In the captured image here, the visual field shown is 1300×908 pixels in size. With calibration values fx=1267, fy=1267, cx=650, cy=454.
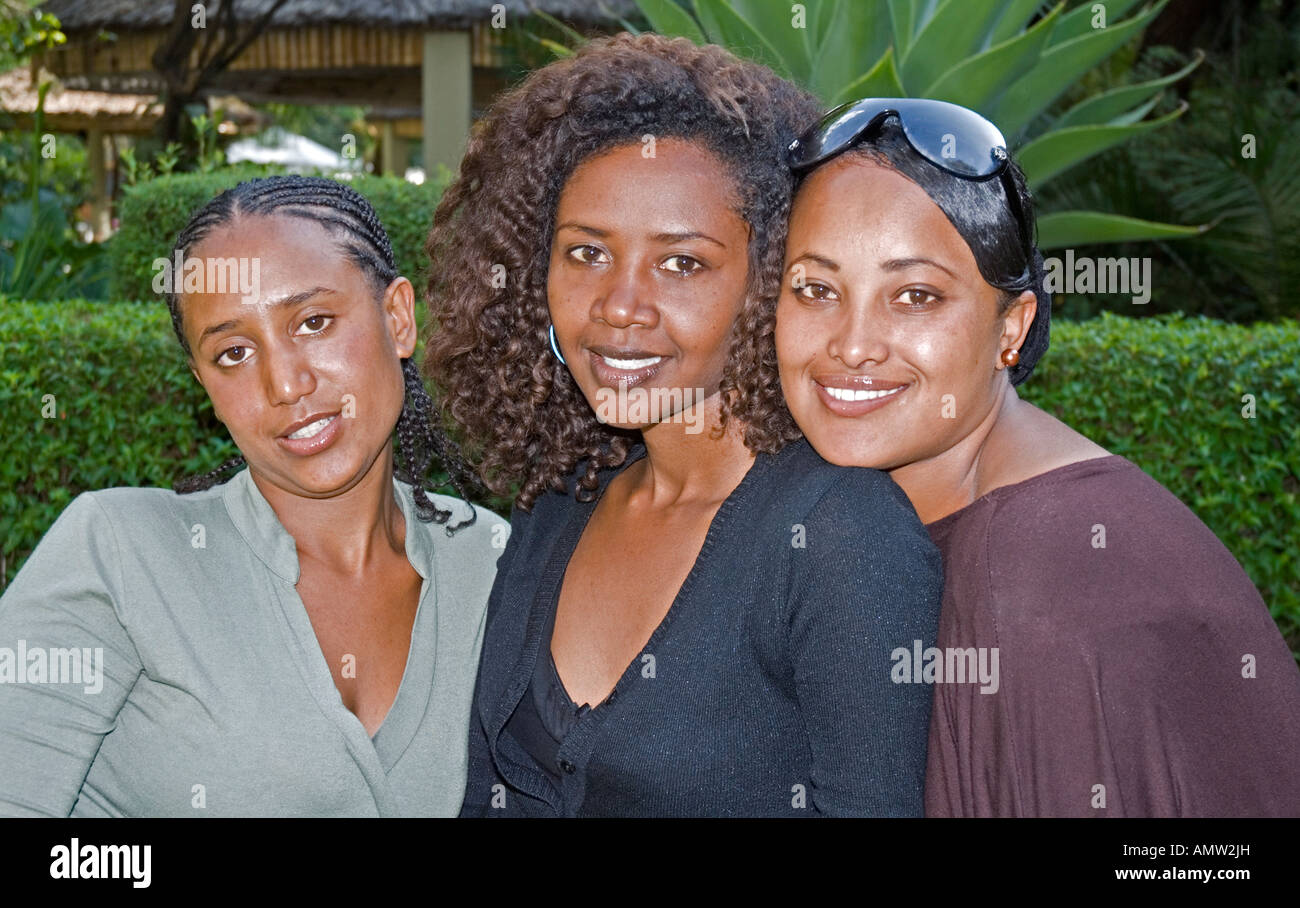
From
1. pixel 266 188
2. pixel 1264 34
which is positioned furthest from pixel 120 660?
pixel 1264 34

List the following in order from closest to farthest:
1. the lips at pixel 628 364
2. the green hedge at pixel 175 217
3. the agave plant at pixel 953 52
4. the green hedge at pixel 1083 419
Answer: the lips at pixel 628 364 → the green hedge at pixel 1083 419 → the agave plant at pixel 953 52 → the green hedge at pixel 175 217

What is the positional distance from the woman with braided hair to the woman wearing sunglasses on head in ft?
2.68

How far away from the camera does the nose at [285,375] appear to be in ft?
7.47

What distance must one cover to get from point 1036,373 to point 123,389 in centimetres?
329

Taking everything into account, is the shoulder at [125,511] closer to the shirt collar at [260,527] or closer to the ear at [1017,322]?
the shirt collar at [260,527]

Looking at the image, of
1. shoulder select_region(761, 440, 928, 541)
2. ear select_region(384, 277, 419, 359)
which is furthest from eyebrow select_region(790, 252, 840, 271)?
ear select_region(384, 277, 419, 359)

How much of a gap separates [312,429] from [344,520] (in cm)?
26

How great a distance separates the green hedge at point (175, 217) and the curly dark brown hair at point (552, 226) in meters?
3.58

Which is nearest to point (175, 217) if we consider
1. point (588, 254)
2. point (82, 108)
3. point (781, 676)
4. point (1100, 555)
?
point (588, 254)

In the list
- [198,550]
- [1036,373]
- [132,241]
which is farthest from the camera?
[132,241]

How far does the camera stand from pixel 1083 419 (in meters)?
4.57

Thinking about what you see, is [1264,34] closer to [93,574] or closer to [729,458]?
[729,458]

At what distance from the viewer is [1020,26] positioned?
5.09 m

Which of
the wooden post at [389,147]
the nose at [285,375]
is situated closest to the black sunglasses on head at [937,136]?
the nose at [285,375]
